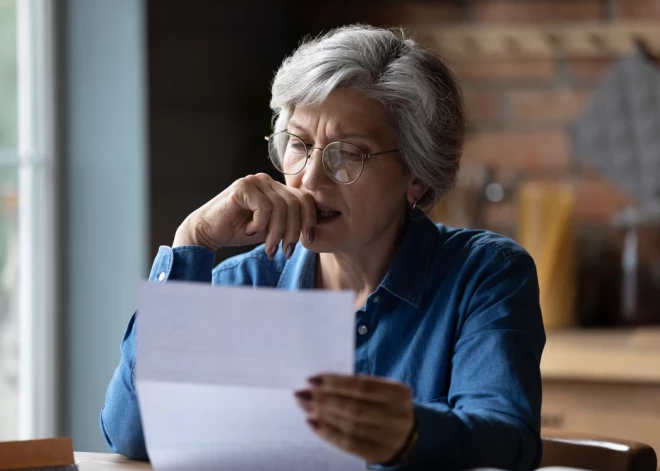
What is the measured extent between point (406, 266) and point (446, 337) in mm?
143

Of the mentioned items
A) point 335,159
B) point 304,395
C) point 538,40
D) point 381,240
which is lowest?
point 304,395

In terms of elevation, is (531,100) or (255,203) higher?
(531,100)

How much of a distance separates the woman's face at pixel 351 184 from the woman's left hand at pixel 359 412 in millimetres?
495

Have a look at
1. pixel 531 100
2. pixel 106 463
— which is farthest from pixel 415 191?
pixel 531 100

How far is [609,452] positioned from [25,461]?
0.80m

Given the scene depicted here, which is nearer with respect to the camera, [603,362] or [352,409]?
[352,409]

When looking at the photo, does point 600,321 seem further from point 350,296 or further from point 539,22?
point 350,296

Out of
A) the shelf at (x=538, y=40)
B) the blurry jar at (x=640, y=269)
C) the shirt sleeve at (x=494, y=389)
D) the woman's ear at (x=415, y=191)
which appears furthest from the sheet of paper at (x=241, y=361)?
the shelf at (x=538, y=40)

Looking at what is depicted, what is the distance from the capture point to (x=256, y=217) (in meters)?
1.50

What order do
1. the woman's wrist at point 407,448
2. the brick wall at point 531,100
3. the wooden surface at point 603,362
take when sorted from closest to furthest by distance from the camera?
the woman's wrist at point 407,448 < the wooden surface at point 603,362 < the brick wall at point 531,100

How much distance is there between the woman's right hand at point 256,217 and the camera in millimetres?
1485

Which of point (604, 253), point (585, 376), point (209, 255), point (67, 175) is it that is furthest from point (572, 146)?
point (209, 255)

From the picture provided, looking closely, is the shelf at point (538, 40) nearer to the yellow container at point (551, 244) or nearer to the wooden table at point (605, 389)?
the yellow container at point (551, 244)

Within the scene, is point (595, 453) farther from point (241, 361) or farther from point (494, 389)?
point (241, 361)
